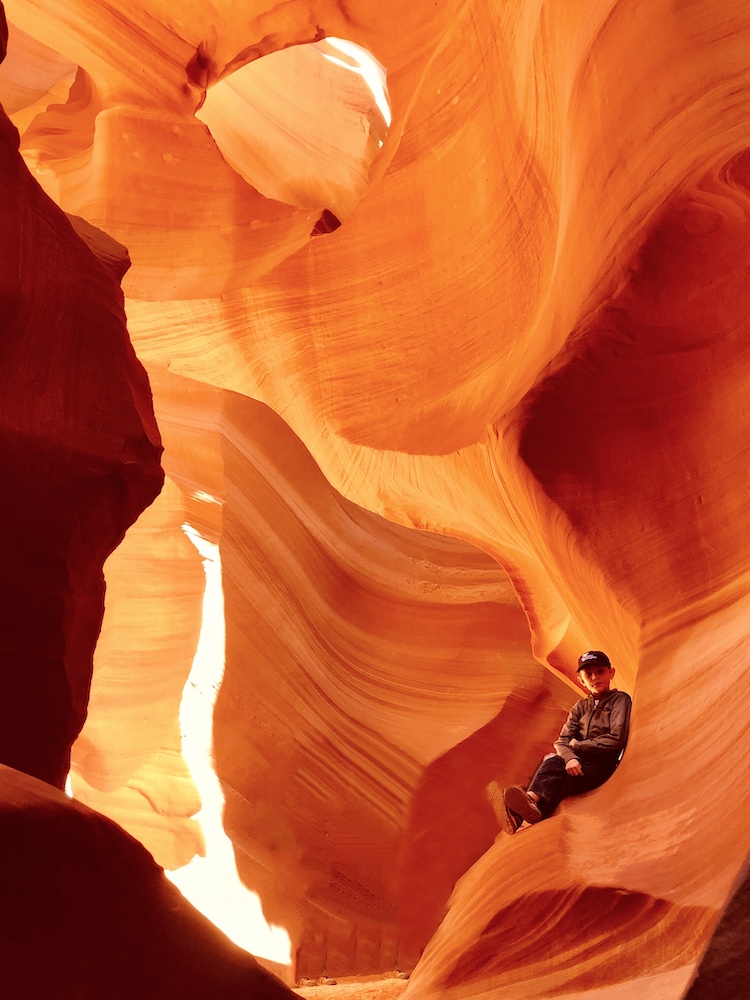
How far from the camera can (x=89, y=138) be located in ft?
26.5

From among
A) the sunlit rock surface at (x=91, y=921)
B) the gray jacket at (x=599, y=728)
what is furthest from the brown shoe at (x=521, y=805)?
the sunlit rock surface at (x=91, y=921)

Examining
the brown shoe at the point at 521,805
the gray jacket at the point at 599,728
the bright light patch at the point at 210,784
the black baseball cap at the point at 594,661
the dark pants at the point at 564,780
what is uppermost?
the black baseball cap at the point at 594,661

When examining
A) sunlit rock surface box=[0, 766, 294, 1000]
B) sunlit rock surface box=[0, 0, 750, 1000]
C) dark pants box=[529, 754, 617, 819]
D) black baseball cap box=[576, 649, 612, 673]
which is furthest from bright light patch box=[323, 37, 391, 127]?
sunlit rock surface box=[0, 766, 294, 1000]

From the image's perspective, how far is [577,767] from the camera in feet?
15.5

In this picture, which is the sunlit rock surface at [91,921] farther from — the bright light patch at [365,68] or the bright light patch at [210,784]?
the bright light patch at [365,68]

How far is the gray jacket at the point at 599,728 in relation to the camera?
4766 mm

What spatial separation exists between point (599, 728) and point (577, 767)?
0.84ft

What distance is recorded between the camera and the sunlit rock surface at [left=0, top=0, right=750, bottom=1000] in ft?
13.4

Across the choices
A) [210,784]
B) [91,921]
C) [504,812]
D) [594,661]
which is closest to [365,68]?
[594,661]

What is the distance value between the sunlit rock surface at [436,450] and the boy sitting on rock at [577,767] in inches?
6.5

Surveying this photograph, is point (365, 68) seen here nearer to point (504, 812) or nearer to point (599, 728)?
point (599, 728)

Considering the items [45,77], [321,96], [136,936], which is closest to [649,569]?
[136,936]

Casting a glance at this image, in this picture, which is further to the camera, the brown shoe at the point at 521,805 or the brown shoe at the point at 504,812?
the brown shoe at the point at 504,812

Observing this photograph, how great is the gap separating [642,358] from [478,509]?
6.01 ft
